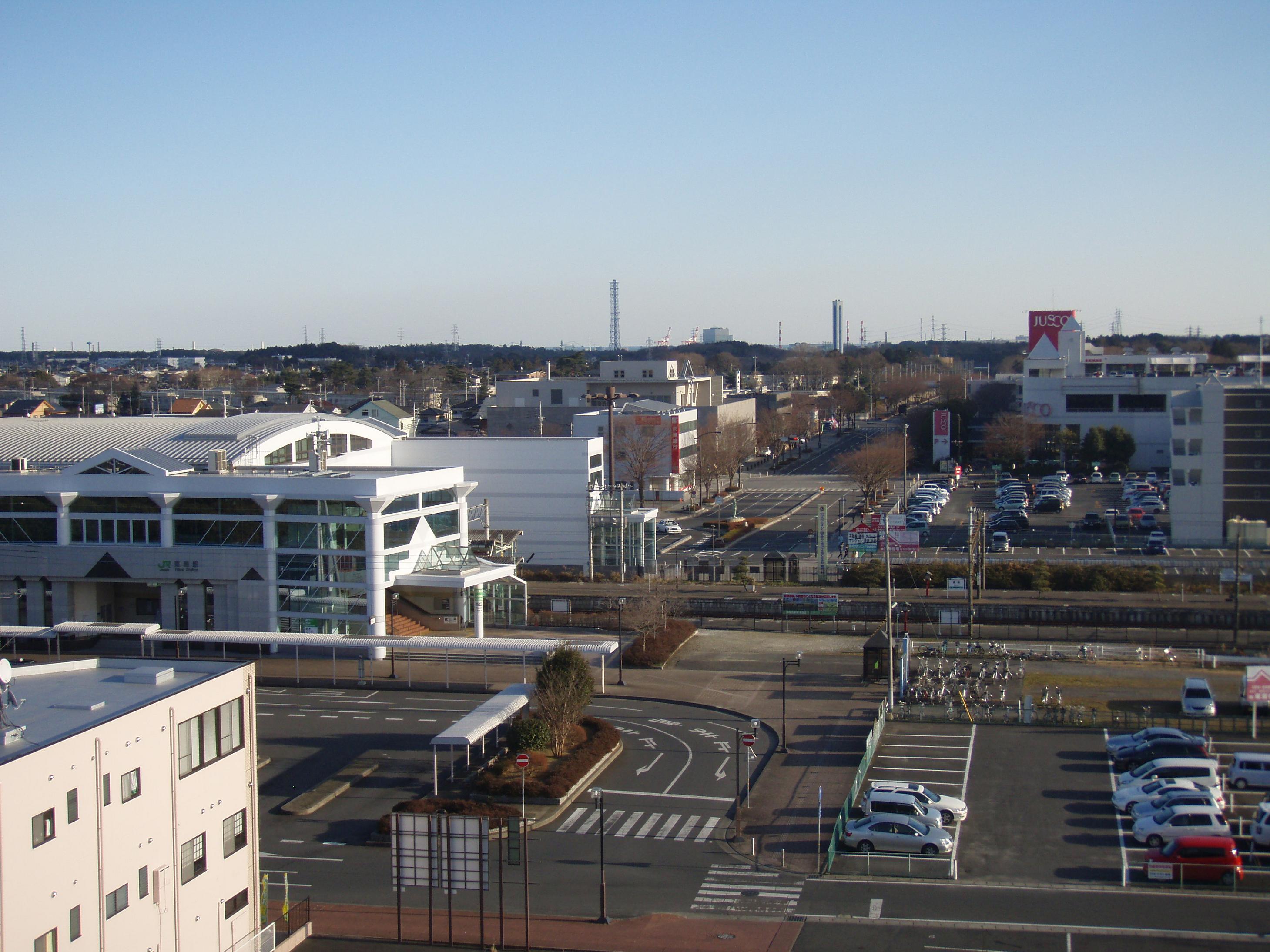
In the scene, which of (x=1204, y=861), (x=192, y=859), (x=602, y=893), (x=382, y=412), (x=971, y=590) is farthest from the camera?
(x=382, y=412)

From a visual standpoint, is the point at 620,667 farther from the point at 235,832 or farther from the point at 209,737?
the point at 209,737

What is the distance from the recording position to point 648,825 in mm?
18406

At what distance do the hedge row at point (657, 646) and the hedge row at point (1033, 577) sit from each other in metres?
7.21

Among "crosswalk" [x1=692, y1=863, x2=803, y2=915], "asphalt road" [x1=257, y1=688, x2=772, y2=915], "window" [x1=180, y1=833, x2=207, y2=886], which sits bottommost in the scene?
"asphalt road" [x1=257, y1=688, x2=772, y2=915]

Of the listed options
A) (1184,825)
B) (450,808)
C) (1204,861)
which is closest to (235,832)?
(450,808)

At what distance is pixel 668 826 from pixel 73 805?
9673 millimetres

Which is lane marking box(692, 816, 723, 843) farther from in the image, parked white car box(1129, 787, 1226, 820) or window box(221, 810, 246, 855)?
window box(221, 810, 246, 855)

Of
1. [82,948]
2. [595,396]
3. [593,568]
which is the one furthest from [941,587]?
[595,396]

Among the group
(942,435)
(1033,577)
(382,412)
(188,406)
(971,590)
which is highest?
(188,406)

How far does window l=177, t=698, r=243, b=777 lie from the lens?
500 inches

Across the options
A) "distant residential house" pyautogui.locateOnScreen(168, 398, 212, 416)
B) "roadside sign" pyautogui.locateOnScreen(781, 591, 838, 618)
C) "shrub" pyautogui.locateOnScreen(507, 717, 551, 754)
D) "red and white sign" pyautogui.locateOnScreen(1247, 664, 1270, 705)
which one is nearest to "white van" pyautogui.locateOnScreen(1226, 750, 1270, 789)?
"red and white sign" pyautogui.locateOnScreen(1247, 664, 1270, 705)

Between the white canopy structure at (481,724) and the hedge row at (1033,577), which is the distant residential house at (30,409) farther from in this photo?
the white canopy structure at (481,724)

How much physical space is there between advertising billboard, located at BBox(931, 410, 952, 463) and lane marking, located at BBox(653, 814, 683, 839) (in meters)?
56.2

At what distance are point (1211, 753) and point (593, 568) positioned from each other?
24252 millimetres
